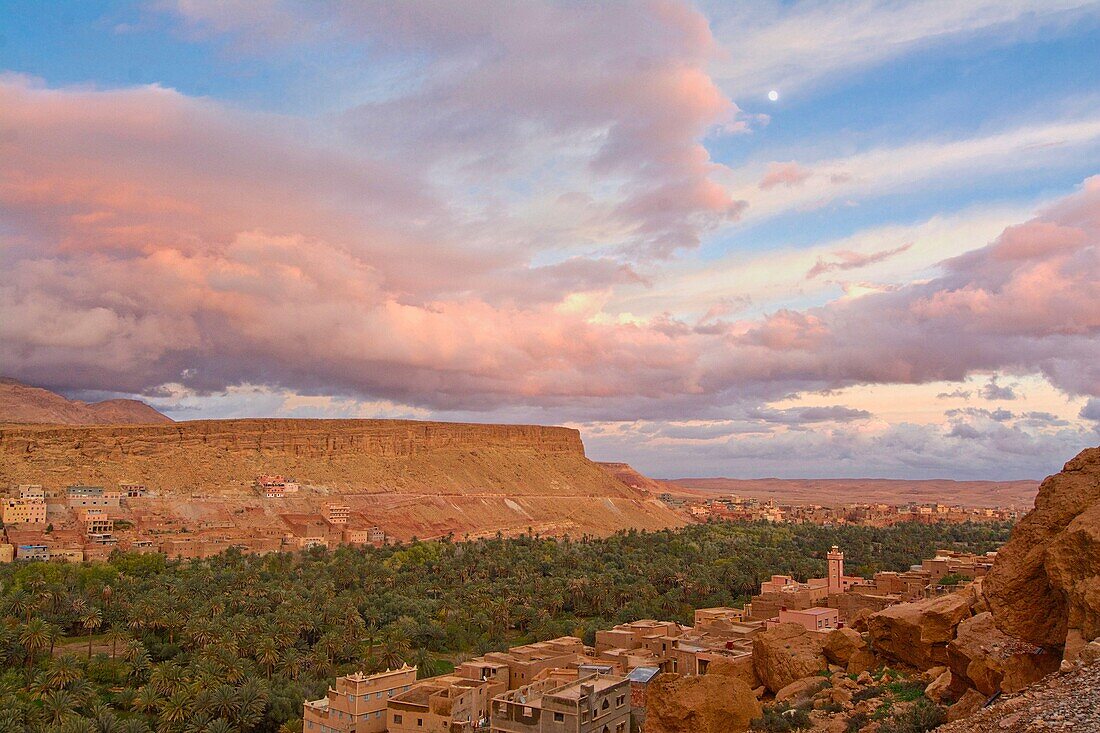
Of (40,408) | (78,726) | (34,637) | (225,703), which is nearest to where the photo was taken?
(78,726)

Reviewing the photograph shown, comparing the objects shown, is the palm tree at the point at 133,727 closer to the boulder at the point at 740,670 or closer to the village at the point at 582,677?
the village at the point at 582,677

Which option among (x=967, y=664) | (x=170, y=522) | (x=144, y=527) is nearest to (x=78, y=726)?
(x=967, y=664)

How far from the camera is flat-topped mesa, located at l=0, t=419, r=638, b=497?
292 feet

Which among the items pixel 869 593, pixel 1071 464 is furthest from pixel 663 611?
pixel 1071 464

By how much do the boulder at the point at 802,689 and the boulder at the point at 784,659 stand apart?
73 centimetres

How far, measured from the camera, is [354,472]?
344 ft

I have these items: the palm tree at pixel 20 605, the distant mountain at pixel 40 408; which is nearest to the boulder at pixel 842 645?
the palm tree at pixel 20 605

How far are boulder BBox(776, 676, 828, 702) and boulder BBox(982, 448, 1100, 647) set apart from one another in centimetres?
708

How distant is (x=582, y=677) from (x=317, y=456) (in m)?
85.9

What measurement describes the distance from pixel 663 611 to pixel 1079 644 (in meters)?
38.1

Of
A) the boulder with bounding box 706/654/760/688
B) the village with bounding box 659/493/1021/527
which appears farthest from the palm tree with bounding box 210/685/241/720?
the village with bounding box 659/493/1021/527

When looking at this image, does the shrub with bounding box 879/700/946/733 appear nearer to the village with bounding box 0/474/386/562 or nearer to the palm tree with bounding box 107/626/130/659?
the palm tree with bounding box 107/626/130/659

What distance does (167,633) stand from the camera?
38.8m

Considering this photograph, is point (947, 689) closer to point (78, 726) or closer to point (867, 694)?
point (867, 694)
